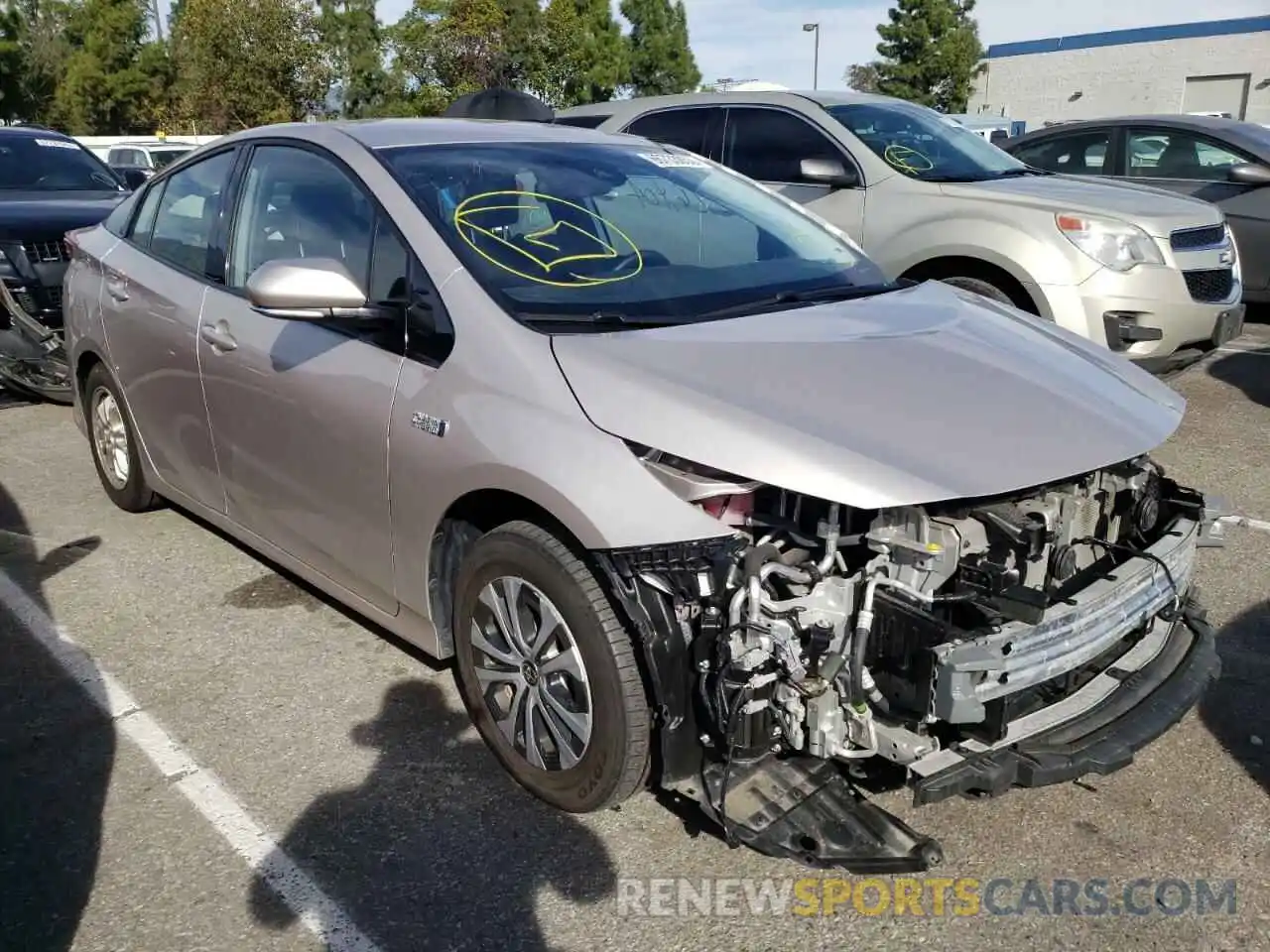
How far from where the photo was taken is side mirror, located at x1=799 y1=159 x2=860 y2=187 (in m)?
6.62

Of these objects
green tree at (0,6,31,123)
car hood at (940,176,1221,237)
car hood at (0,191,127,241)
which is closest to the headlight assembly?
car hood at (940,176,1221,237)

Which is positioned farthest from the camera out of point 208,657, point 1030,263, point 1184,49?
point 1184,49

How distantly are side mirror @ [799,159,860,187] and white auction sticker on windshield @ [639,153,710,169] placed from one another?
8.14 ft

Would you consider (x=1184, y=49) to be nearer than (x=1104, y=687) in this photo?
No

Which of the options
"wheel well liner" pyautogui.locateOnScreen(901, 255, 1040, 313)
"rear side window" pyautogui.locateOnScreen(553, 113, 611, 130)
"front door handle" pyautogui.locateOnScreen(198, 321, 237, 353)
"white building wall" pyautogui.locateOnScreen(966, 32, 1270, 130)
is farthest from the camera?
"white building wall" pyautogui.locateOnScreen(966, 32, 1270, 130)

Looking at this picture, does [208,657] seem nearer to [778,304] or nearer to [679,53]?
[778,304]

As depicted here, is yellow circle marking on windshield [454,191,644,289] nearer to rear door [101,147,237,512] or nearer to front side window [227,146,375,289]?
front side window [227,146,375,289]

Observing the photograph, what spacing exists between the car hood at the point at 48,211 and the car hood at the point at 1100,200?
5788 mm

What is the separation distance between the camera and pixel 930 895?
2.69m

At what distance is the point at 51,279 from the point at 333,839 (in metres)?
5.63

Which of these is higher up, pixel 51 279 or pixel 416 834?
pixel 51 279

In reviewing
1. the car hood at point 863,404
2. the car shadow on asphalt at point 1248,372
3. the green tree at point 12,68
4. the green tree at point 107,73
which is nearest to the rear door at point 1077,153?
the car shadow on asphalt at point 1248,372

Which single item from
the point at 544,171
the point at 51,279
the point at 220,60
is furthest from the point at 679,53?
the point at 544,171

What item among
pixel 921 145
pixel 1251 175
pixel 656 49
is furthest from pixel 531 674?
pixel 656 49
